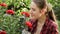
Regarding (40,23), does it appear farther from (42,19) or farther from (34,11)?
(34,11)

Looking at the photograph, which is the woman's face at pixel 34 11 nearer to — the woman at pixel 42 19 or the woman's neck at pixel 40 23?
the woman at pixel 42 19

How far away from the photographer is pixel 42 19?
3.41 meters

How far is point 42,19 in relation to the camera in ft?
11.2

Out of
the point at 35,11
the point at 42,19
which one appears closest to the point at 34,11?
the point at 35,11

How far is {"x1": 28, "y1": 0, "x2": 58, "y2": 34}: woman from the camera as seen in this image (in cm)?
326

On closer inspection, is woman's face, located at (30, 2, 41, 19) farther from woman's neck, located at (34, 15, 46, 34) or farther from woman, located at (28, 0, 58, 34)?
woman's neck, located at (34, 15, 46, 34)

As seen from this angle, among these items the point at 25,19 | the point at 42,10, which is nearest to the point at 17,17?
the point at 25,19

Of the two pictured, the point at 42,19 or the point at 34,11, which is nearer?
the point at 34,11

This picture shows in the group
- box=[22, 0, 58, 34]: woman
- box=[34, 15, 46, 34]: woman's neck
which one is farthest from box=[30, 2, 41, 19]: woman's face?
box=[34, 15, 46, 34]: woman's neck

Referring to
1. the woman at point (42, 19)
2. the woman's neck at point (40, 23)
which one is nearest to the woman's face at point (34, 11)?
the woman at point (42, 19)

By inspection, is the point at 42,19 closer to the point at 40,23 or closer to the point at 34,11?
the point at 40,23

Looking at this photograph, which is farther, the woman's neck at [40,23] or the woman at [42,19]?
the woman's neck at [40,23]

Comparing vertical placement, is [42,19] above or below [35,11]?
below

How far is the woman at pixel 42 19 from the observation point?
3256 millimetres
